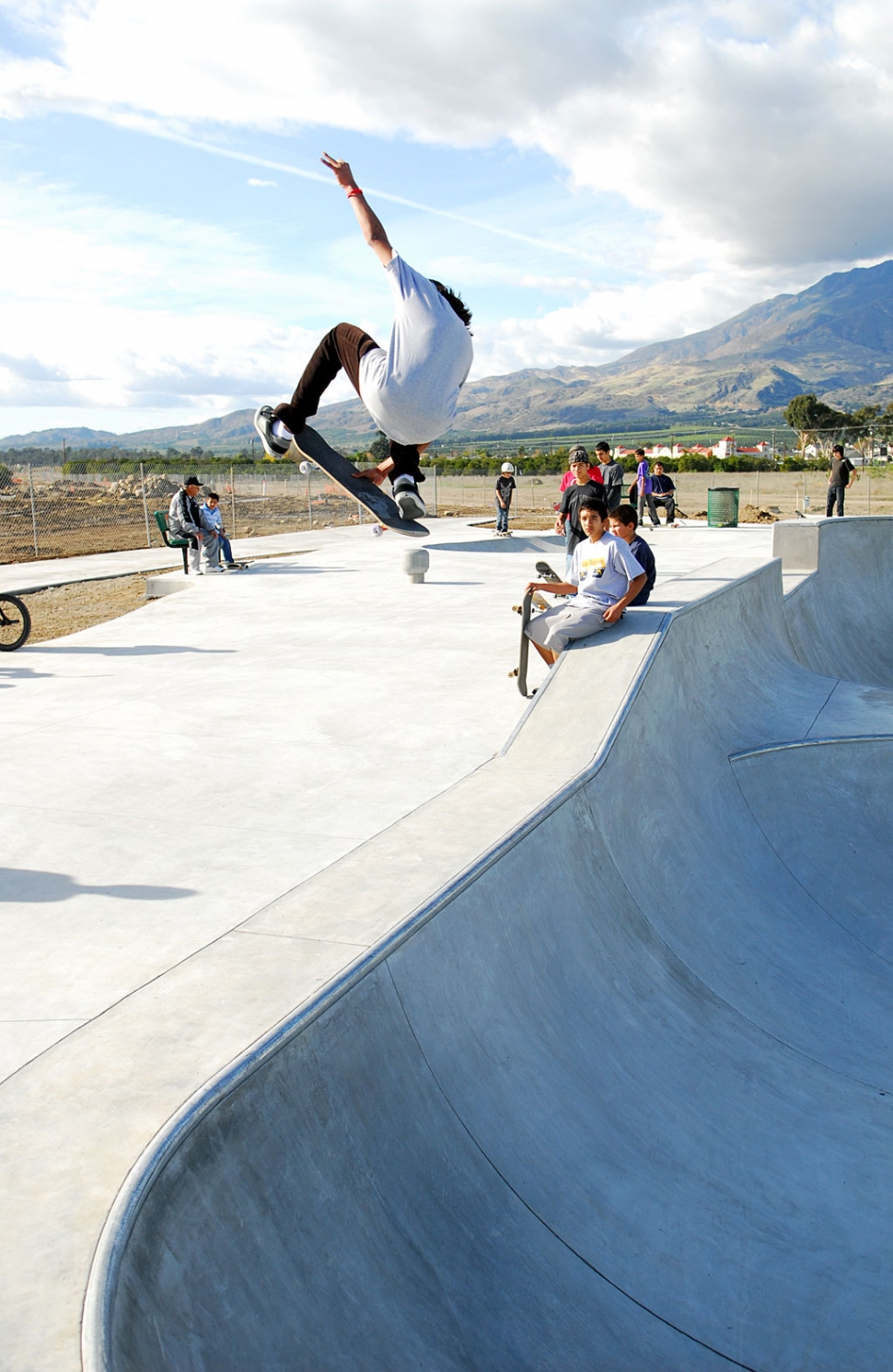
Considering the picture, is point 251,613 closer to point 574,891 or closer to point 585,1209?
point 574,891

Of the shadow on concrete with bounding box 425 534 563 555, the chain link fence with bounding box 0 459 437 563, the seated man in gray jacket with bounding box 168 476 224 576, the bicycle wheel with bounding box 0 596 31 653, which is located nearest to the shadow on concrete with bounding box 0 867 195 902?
the bicycle wheel with bounding box 0 596 31 653

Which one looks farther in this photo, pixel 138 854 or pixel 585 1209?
pixel 138 854

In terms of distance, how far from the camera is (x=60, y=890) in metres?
4.21

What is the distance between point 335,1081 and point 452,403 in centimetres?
290

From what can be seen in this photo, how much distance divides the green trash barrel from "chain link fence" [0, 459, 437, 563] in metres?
8.78

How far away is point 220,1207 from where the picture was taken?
2.07 m

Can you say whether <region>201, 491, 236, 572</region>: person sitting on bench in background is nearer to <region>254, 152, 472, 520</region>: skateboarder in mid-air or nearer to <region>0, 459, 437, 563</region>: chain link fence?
<region>0, 459, 437, 563</region>: chain link fence

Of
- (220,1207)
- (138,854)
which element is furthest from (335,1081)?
(138,854)

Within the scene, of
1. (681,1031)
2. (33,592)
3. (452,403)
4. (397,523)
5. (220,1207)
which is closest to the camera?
(220,1207)

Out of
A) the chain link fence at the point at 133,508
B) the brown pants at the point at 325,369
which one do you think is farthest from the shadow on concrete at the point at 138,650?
the chain link fence at the point at 133,508

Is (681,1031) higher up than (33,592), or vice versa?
(33,592)

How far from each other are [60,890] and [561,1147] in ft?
7.86

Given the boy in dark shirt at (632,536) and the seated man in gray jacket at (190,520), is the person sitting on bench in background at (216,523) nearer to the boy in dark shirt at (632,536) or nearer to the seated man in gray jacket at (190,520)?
the seated man in gray jacket at (190,520)

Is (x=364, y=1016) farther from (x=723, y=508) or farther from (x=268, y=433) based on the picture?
(x=723, y=508)
